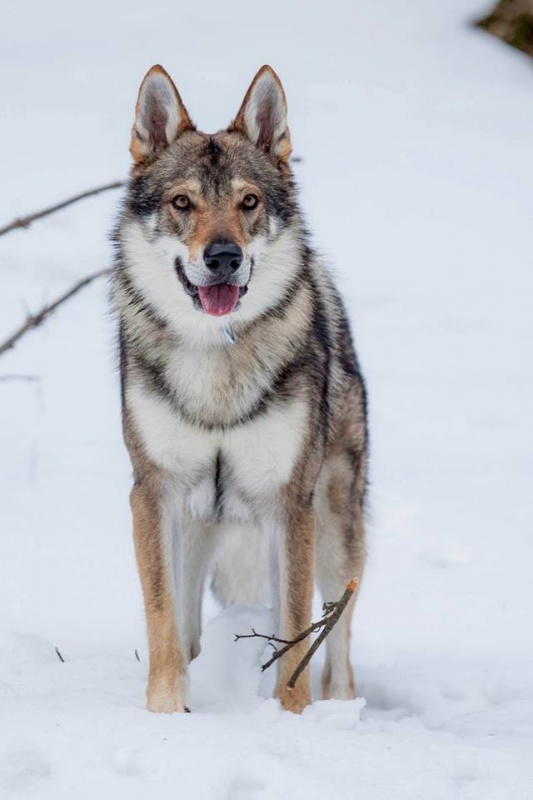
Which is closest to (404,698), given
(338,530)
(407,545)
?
(338,530)

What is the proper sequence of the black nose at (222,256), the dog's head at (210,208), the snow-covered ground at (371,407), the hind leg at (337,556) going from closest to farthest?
the snow-covered ground at (371,407)
the black nose at (222,256)
the dog's head at (210,208)
the hind leg at (337,556)

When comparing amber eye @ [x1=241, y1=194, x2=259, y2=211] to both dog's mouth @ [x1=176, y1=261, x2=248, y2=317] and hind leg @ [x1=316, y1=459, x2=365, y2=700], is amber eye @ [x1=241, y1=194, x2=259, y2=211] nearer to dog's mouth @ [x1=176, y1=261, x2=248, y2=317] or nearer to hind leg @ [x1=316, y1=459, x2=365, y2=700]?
dog's mouth @ [x1=176, y1=261, x2=248, y2=317]

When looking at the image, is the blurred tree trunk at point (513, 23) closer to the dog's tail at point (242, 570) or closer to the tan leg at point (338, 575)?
the tan leg at point (338, 575)

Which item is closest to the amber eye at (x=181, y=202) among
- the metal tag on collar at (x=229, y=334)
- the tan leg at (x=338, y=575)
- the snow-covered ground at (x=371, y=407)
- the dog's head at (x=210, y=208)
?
the dog's head at (x=210, y=208)

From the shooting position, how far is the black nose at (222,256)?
11.9ft

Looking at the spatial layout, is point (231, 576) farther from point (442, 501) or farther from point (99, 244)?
point (99, 244)

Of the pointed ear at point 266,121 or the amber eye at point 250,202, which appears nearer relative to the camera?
the amber eye at point 250,202

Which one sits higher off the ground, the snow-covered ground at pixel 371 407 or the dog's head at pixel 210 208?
the dog's head at pixel 210 208

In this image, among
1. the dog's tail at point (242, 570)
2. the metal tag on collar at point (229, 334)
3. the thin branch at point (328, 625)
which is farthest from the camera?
the dog's tail at point (242, 570)

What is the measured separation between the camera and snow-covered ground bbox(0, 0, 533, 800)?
310 centimetres

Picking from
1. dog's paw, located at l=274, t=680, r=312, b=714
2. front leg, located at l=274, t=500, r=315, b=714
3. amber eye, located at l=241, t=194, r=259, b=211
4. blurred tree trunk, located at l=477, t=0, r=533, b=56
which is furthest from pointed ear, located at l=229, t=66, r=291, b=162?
blurred tree trunk, located at l=477, t=0, r=533, b=56

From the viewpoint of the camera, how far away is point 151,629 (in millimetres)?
3953

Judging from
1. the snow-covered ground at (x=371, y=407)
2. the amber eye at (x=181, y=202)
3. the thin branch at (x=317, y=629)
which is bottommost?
the snow-covered ground at (x=371, y=407)

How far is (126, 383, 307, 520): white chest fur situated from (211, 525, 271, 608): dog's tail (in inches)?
18.8
